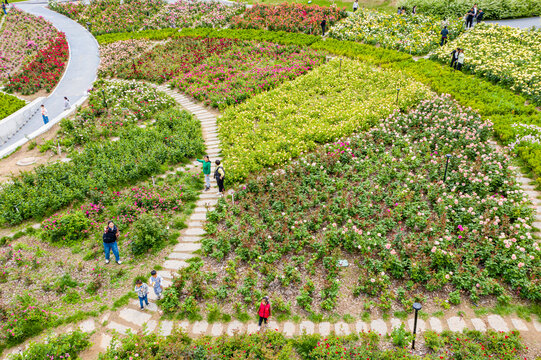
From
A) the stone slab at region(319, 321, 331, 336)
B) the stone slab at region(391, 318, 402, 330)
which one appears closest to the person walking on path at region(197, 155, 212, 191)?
the stone slab at region(319, 321, 331, 336)

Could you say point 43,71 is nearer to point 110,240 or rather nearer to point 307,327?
point 110,240

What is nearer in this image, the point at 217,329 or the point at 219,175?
the point at 217,329

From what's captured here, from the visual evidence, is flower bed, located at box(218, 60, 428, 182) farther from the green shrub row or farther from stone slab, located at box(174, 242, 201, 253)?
stone slab, located at box(174, 242, 201, 253)

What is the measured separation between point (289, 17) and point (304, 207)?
942 inches

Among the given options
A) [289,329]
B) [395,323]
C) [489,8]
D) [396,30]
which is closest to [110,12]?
[396,30]

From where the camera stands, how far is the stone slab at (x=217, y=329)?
28.5ft

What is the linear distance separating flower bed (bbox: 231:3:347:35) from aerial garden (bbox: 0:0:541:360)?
27.4 feet

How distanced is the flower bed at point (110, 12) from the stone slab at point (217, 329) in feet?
109

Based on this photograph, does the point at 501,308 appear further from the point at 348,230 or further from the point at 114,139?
the point at 114,139

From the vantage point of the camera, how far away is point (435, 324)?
28.0 ft

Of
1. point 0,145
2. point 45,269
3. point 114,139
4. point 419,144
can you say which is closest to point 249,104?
point 114,139

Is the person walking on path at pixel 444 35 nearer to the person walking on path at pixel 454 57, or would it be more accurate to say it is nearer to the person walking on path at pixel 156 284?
the person walking on path at pixel 454 57

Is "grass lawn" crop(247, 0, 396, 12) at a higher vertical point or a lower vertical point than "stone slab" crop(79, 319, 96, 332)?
higher

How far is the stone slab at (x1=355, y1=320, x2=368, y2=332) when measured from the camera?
855 cm
